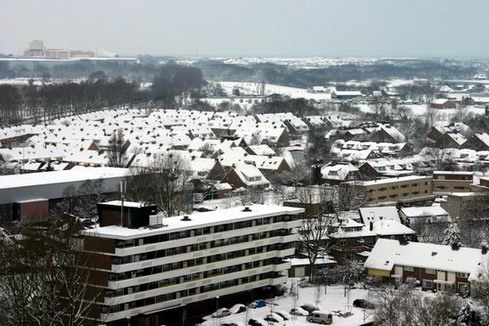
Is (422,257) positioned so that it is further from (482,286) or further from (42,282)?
(42,282)

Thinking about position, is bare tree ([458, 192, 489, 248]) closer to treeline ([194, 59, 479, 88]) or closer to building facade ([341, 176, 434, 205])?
building facade ([341, 176, 434, 205])

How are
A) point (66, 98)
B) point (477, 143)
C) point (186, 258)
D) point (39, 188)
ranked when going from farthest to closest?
point (66, 98) → point (477, 143) → point (39, 188) → point (186, 258)

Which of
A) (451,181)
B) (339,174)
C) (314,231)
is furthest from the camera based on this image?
(339,174)

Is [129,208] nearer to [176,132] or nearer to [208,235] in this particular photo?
[208,235]

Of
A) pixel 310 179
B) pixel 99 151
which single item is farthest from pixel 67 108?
pixel 310 179

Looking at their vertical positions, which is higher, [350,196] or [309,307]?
[350,196]

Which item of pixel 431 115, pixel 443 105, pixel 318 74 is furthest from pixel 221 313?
pixel 318 74
